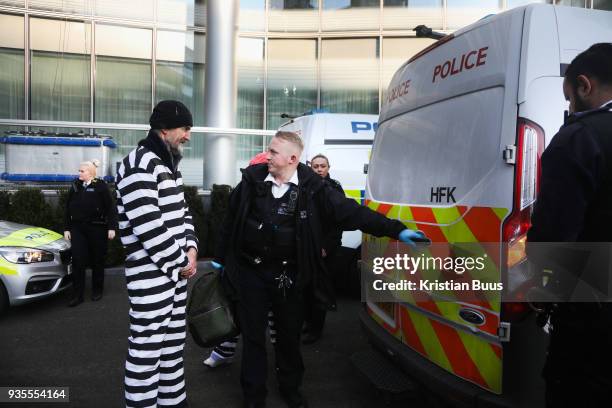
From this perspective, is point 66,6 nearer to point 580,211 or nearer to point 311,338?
point 311,338

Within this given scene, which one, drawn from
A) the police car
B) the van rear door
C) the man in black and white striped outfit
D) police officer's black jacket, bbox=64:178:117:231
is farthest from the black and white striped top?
police officer's black jacket, bbox=64:178:117:231

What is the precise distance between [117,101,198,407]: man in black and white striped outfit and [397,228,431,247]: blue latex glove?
4.13 feet

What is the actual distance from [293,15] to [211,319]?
37.9 feet

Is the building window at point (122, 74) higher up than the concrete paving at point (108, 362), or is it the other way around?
the building window at point (122, 74)

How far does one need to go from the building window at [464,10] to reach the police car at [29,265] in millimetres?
10914

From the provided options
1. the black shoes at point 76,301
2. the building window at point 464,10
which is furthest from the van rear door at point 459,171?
the building window at point 464,10

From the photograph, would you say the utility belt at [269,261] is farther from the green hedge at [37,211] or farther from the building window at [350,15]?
the building window at [350,15]

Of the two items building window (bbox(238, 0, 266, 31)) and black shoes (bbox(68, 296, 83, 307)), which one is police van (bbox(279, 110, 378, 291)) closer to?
black shoes (bbox(68, 296, 83, 307))

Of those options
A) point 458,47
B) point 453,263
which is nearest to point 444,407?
point 453,263

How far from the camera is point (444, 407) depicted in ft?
8.77

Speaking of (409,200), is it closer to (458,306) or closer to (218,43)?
(458,306)

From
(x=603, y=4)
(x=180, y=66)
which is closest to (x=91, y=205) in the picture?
(x=180, y=66)

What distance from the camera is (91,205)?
5.95m

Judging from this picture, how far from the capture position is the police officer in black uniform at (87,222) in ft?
19.5
